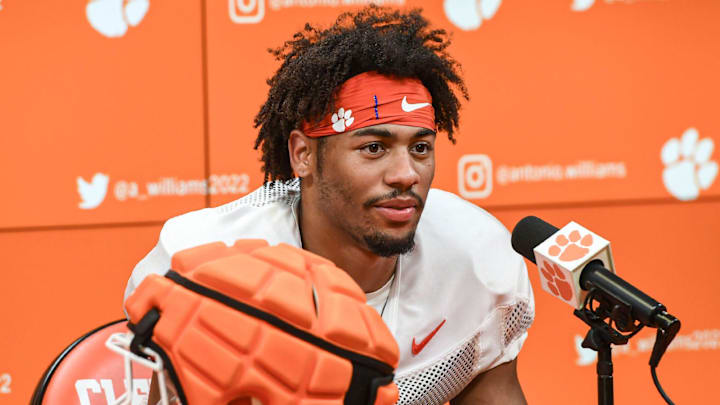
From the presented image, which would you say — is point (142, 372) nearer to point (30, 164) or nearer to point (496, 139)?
point (30, 164)

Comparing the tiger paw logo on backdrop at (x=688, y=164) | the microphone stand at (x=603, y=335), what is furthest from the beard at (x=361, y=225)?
the tiger paw logo on backdrop at (x=688, y=164)

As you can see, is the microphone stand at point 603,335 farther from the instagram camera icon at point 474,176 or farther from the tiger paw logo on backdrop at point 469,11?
the tiger paw logo on backdrop at point 469,11

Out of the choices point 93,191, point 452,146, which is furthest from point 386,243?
point 93,191

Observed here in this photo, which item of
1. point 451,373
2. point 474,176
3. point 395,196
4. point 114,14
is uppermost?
point 114,14

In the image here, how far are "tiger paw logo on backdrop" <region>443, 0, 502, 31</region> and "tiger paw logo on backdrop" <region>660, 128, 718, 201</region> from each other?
0.74m

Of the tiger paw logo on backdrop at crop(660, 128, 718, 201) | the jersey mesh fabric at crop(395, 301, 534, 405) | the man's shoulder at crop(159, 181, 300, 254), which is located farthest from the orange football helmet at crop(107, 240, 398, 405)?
the tiger paw logo on backdrop at crop(660, 128, 718, 201)

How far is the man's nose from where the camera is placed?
158 centimetres

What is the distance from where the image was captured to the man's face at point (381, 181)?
5.25 feet

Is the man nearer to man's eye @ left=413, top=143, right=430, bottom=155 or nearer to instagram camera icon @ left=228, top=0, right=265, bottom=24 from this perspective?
man's eye @ left=413, top=143, right=430, bottom=155

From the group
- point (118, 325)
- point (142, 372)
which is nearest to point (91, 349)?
point (118, 325)

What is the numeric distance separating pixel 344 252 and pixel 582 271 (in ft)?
2.29

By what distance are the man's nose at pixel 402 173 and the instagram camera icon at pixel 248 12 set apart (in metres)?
1.00

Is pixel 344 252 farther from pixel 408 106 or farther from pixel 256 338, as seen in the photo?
pixel 256 338

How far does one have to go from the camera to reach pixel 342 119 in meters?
1.63
